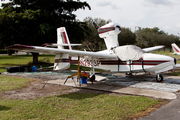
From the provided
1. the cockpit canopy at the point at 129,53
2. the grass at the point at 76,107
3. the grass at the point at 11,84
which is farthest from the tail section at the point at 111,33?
the grass at the point at 11,84

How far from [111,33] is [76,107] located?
310 inches

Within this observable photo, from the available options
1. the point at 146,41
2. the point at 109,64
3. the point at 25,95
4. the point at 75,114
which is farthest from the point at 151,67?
the point at 146,41

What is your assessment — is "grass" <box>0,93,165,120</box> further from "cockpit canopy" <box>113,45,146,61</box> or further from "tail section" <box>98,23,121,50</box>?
"tail section" <box>98,23,121,50</box>

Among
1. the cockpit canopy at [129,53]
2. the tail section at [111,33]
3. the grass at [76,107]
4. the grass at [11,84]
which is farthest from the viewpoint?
the tail section at [111,33]

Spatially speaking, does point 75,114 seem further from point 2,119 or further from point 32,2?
point 32,2

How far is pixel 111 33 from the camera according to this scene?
12578 mm

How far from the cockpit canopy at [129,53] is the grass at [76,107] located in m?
4.20

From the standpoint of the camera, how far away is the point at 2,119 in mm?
4914

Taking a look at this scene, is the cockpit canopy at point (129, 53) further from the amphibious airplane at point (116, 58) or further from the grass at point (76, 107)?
the grass at point (76, 107)

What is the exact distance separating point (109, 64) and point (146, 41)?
66.1 metres

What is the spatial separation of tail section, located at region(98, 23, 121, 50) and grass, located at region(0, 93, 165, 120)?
6421 millimetres

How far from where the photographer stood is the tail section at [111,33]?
12352mm

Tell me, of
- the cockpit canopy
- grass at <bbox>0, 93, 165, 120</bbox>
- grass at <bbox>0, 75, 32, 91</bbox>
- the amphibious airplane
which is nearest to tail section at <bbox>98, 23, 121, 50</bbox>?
the amphibious airplane

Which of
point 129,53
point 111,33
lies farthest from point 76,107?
point 111,33
